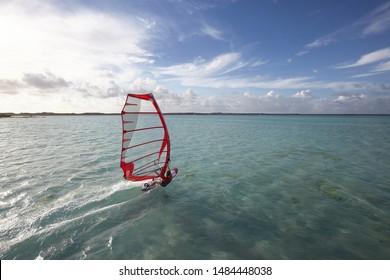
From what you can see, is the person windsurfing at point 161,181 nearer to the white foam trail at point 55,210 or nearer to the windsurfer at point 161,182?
the windsurfer at point 161,182

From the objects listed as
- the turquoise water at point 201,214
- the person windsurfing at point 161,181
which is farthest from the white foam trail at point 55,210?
the person windsurfing at point 161,181

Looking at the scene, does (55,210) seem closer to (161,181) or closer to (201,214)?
→ (161,181)

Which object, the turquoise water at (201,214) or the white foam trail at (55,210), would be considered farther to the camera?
the white foam trail at (55,210)

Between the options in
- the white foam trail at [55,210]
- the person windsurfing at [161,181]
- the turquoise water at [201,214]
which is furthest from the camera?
the person windsurfing at [161,181]

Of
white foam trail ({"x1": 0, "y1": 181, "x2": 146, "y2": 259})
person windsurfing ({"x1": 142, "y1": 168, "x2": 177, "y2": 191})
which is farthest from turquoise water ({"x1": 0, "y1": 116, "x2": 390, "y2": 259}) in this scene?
person windsurfing ({"x1": 142, "y1": 168, "x2": 177, "y2": 191})

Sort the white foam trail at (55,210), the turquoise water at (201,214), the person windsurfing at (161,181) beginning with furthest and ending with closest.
A: the person windsurfing at (161,181) < the white foam trail at (55,210) < the turquoise water at (201,214)

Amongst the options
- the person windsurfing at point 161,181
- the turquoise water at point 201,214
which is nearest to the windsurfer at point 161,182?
the person windsurfing at point 161,181

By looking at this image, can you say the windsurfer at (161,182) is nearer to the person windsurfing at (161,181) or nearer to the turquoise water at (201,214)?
the person windsurfing at (161,181)

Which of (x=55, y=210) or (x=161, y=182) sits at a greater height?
(x=161, y=182)

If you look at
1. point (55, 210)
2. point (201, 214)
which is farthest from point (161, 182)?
point (55, 210)

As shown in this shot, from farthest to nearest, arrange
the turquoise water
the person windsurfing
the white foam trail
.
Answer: the person windsurfing, the white foam trail, the turquoise water

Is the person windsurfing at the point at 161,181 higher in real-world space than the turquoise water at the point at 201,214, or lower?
higher

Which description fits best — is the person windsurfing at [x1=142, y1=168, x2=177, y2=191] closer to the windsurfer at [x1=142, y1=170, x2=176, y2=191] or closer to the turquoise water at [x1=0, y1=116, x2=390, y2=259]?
the windsurfer at [x1=142, y1=170, x2=176, y2=191]

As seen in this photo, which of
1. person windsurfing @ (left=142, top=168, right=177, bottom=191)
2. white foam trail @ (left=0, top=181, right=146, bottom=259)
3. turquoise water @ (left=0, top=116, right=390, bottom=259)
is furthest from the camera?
person windsurfing @ (left=142, top=168, right=177, bottom=191)
